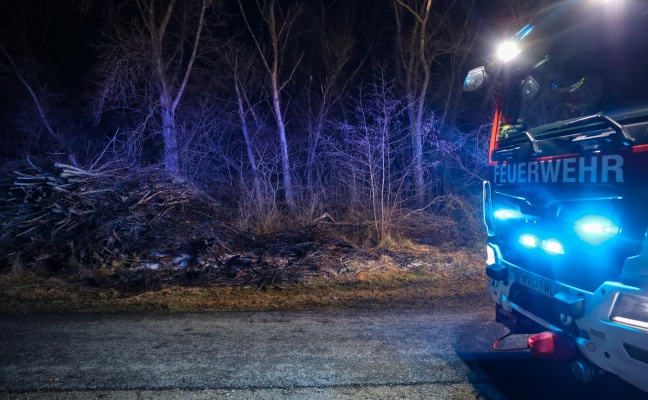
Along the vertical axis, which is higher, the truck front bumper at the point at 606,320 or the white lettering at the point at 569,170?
the white lettering at the point at 569,170

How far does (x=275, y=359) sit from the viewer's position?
4.36 meters

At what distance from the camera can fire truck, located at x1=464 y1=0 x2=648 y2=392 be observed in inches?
106

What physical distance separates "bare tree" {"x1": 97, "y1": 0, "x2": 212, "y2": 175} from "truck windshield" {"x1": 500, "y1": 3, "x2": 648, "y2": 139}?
944 centimetres

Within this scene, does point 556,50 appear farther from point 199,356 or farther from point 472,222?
point 472,222

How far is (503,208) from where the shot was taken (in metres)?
4.29

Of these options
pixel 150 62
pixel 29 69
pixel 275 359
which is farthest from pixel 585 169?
pixel 29 69

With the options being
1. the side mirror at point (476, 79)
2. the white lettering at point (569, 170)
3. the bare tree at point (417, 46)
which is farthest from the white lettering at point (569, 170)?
the bare tree at point (417, 46)

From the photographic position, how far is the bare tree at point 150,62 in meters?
12.7

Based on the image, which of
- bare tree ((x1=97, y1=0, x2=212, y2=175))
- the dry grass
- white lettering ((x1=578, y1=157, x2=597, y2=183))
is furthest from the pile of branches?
white lettering ((x1=578, y1=157, x2=597, y2=183))

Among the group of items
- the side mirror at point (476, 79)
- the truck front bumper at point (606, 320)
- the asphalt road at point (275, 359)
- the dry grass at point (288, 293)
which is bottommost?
the asphalt road at point (275, 359)

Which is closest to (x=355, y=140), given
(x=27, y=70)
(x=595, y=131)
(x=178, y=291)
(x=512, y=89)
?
(x=178, y=291)

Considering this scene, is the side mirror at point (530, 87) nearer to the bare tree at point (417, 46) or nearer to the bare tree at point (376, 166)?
the bare tree at point (376, 166)

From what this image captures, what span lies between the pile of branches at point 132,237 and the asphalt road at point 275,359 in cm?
186

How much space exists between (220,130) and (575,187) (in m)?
13.6
